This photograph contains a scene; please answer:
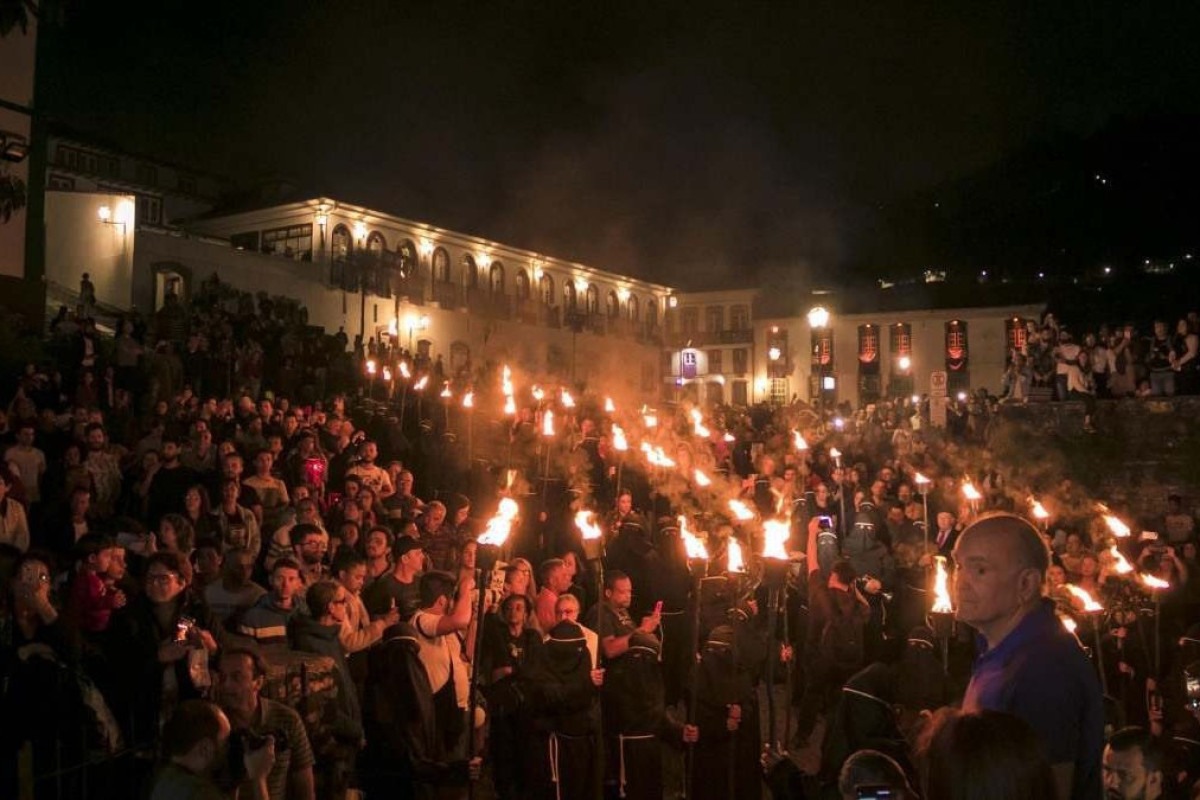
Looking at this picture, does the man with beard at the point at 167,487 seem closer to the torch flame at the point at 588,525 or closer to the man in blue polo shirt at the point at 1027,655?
the torch flame at the point at 588,525

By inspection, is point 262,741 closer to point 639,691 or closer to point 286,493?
point 639,691

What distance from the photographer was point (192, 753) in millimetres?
4047

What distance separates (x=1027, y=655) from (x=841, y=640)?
658 cm

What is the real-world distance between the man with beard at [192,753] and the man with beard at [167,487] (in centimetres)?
633

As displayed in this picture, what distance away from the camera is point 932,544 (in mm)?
12906

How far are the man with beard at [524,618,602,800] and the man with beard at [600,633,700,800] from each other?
0.87 feet

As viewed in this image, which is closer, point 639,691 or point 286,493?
point 639,691

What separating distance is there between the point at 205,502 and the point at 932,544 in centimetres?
851

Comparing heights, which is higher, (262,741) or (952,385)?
(952,385)

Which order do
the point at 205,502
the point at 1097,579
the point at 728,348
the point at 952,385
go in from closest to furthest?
the point at 205,502 < the point at 1097,579 < the point at 952,385 < the point at 728,348

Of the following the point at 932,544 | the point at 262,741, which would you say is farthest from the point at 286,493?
the point at 932,544

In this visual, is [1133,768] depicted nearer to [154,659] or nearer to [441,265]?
[154,659]

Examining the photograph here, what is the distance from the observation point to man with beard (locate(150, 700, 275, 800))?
3.99m

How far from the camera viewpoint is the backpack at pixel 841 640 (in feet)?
30.8
